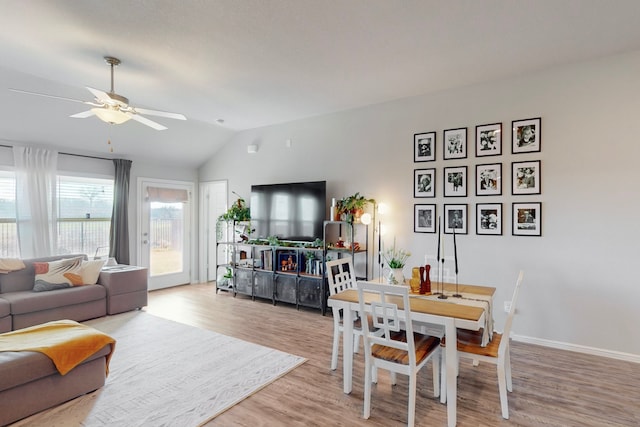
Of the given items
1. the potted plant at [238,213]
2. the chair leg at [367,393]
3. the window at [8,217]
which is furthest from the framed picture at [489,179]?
the window at [8,217]

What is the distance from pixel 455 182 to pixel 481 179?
0.95ft

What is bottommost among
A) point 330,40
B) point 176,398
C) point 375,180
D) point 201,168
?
point 176,398

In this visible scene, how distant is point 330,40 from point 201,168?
4728 mm

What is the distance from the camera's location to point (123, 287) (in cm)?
469

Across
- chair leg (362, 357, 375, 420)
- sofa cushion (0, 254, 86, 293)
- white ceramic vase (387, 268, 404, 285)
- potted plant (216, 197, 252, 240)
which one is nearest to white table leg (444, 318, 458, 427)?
chair leg (362, 357, 375, 420)

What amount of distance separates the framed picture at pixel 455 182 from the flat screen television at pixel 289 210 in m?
1.70

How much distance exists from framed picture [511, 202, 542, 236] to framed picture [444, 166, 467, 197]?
0.59 meters

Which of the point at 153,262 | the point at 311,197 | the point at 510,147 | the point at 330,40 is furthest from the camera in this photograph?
the point at 153,262

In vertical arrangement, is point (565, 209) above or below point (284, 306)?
above

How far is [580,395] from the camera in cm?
263

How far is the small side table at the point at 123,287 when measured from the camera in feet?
15.0

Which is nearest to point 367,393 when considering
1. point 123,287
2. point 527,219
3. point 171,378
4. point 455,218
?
point 171,378

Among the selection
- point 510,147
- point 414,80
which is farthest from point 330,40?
point 510,147

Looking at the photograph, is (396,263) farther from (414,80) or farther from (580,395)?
(414,80)
